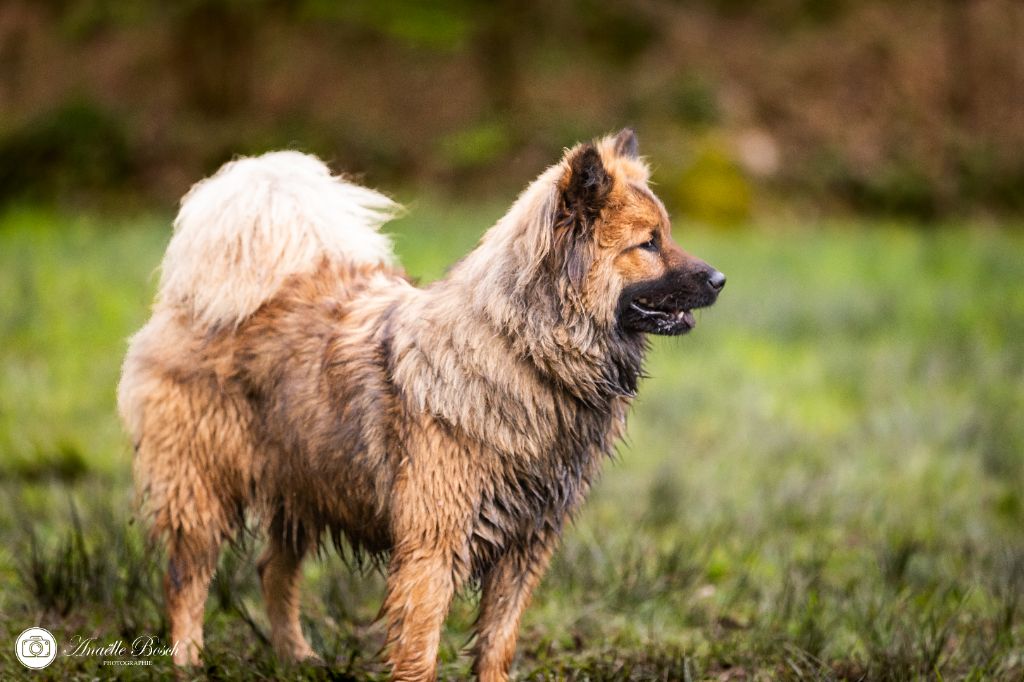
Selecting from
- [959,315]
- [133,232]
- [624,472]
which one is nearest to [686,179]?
[959,315]

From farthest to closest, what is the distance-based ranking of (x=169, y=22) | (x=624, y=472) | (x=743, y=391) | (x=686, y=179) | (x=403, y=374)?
(x=169, y=22) → (x=686, y=179) → (x=743, y=391) → (x=624, y=472) → (x=403, y=374)

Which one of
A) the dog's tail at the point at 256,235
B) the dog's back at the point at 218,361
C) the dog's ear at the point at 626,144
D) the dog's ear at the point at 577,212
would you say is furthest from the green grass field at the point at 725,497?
the dog's ear at the point at 626,144

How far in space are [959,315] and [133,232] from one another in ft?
31.6

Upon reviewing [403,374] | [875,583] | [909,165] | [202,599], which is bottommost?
[202,599]

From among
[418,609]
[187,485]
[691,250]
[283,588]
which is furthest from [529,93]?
[418,609]

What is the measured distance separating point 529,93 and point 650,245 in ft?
56.4

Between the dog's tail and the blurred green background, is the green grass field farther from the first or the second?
the dog's tail

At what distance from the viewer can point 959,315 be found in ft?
35.7

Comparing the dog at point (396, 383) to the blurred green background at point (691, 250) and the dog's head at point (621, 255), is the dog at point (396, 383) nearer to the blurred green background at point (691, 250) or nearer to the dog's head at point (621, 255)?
the dog's head at point (621, 255)

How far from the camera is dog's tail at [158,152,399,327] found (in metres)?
4.12

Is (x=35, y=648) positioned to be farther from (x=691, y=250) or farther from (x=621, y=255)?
(x=691, y=250)

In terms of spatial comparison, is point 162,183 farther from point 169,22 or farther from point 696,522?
point 696,522

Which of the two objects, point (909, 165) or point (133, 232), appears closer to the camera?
point (133, 232)

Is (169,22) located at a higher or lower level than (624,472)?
higher
